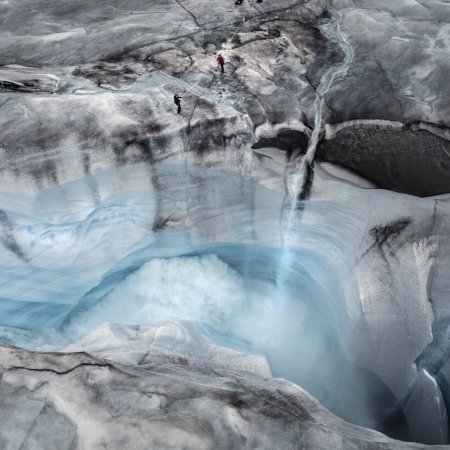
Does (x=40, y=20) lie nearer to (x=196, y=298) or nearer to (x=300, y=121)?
(x=300, y=121)

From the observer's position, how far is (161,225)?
21.3 feet

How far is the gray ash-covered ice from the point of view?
5.54 metres

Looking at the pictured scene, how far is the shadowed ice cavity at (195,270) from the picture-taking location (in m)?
5.98

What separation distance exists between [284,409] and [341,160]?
3298 mm

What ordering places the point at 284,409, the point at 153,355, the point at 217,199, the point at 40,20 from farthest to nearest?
1. the point at 40,20
2. the point at 217,199
3. the point at 153,355
4. the point at 284,409

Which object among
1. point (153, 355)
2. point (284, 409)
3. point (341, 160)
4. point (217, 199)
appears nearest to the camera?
point (284, 409)

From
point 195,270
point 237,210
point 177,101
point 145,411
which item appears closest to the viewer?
point 145,411

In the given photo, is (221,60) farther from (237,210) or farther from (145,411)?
(145,411)

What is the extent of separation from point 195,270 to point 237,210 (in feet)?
4.32

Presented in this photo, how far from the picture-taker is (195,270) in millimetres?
7227

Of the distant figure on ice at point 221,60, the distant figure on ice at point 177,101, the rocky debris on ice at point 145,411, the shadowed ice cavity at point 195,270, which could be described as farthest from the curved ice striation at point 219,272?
the rocky debris on ice at point 145,411

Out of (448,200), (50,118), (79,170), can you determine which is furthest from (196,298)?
(448,200)

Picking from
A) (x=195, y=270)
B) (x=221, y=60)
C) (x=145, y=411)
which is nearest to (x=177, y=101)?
(x=221, y=60)

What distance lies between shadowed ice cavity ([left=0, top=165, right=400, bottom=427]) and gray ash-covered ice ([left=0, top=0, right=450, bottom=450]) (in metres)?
0.02
